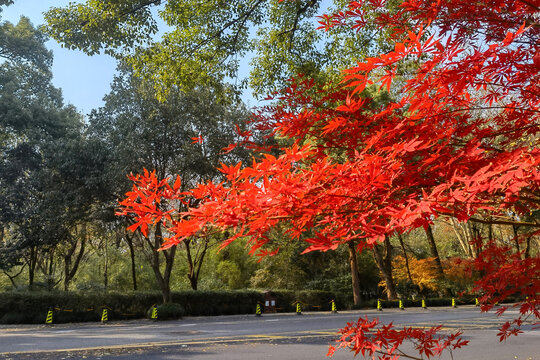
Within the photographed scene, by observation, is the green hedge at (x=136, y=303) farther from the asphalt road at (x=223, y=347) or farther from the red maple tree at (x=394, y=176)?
the red maple tree at (x=394, y=176)

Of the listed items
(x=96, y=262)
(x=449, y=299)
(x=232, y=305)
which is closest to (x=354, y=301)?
(x=449, y=299)

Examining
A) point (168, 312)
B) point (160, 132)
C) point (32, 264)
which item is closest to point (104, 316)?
point (168, 312)

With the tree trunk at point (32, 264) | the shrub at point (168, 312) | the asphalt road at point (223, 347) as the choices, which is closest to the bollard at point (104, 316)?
the shrub at point (168, 312)

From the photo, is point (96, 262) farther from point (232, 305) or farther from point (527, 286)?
point (527, 286)

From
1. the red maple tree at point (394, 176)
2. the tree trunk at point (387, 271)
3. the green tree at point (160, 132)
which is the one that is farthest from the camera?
the tree trunk at point (387, 271)

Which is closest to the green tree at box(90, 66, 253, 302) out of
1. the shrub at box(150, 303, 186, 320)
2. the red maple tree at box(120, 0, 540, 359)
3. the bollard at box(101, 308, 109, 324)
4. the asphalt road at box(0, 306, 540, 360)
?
the shrub at box(150, 303, 186, 320)

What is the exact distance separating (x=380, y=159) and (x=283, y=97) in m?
1.45

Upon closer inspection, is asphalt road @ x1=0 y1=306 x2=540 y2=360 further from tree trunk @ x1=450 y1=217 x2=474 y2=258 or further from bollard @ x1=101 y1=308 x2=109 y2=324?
tree trunk @ x1=450 y1=217 x2=474 y2=258

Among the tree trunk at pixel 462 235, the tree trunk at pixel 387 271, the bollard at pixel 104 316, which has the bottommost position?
the bollard at pixel 104 316

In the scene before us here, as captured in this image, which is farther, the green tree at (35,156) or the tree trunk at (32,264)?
the tree trunk at (32,264)

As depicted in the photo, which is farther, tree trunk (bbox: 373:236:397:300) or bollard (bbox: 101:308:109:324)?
tree trunk (bbox: 373:236:397:300)

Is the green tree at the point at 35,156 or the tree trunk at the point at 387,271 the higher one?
the green tree at the point at 35,156

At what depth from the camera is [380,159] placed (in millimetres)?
1915

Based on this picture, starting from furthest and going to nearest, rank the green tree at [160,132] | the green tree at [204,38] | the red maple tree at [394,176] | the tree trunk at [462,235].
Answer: the tree trunk at [462,235]
the green tree at [160,132]
the green tree at [204,38]
the red maple tree at [394,176]
